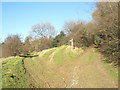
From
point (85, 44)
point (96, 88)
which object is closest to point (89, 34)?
point (85, 44)

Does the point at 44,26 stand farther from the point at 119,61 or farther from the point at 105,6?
the point at 119,61

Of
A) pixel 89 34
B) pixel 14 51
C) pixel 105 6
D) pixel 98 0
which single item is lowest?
pixel 14 51

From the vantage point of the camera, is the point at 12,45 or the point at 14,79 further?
the point at 12,45

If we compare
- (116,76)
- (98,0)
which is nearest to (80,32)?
(98,0)

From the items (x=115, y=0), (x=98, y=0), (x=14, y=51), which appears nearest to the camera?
(x=115, y=0)

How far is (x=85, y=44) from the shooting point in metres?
18.1

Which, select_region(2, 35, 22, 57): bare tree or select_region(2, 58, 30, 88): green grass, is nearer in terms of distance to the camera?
select_region(2, 58, 30, 88): green grass

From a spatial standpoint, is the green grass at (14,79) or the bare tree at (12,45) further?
the bare tree at (12,45)

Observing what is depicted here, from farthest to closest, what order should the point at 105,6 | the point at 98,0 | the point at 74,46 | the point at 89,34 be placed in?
1. the point at 74,46
2. the point at 89,34
3. the point at 98,0
4. the point at 105,6

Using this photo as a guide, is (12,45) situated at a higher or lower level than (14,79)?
lower

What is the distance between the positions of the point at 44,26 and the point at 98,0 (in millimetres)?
35147

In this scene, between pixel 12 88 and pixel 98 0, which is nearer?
pixel 12 88

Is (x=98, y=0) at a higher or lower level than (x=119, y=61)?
higher

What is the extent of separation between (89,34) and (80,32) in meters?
2.09
